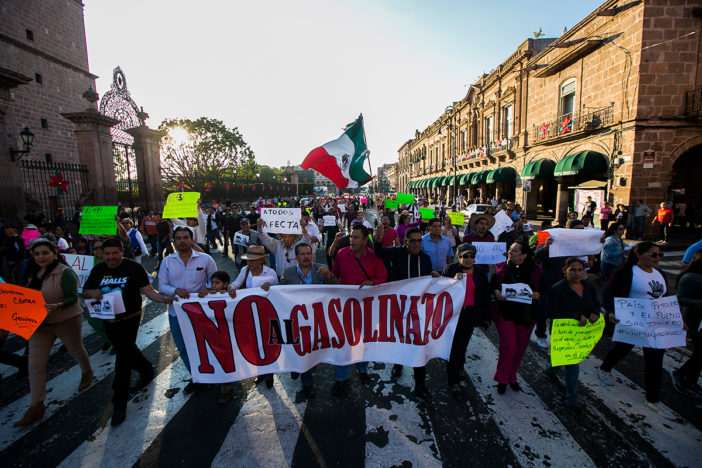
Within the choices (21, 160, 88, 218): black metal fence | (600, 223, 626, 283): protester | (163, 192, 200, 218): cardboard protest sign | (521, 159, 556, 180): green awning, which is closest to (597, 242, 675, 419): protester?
(600, 223, 626, 283): protester

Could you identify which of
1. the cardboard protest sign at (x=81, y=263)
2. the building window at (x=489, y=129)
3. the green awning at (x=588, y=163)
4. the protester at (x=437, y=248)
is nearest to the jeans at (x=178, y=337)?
the cardboard protest sign at (x=81, y=263)

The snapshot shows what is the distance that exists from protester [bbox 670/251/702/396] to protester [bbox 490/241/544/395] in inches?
55.0

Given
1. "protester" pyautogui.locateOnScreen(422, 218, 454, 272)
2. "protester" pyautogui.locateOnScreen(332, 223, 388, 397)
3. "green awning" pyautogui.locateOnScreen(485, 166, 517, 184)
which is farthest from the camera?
"green awning" pyautogui.locateOnScreen(485, 166, 517, 184)

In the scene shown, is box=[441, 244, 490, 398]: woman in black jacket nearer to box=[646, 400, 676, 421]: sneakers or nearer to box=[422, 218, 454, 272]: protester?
box=[422, 218, 454, 272]: protester

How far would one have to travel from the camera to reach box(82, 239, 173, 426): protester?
10.9ft

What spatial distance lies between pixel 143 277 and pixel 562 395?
4.84 meters

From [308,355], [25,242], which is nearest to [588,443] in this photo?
[308,355]

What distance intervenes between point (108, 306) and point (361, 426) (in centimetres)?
282

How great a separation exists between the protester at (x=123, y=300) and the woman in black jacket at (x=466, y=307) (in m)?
3.22

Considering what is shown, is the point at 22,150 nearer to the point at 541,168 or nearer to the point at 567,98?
the point at 541,168

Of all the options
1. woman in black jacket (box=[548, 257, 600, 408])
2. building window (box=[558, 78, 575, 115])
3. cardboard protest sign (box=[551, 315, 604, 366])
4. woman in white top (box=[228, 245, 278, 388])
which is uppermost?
building window (box=[558, 78, 575, 115])

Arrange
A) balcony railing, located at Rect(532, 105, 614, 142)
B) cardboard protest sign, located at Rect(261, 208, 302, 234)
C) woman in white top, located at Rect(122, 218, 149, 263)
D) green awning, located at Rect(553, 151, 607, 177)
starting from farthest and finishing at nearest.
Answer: green awning, located at Rect(553, 151, 607, 177)
balcony railing, located at Rect(532, 105, 614, 142)
woman in white top, located at Rect(122, 218, 149, 263)
cardboard protest sign, located at Rect(261, 208, 302, 234)

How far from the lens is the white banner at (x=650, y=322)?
3334 millimetres

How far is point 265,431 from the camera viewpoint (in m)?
3.16
